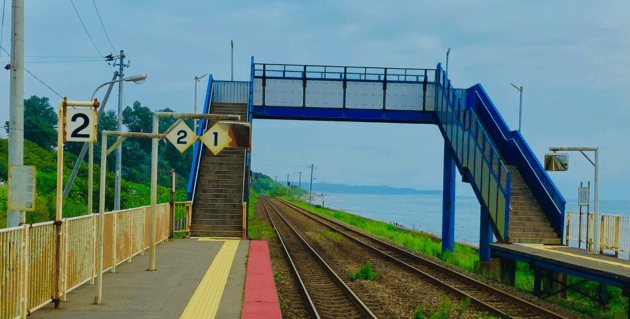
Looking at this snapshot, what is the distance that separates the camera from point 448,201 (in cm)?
2638

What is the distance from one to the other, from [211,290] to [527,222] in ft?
39.1

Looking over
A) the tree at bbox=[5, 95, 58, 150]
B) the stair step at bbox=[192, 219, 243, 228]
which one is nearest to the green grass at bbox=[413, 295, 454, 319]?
the stair step at bbox=[192, 219, 243, 228]

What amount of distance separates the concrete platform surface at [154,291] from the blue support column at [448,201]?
463 inches

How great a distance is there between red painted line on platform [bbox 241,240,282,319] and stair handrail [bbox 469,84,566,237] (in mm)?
9571

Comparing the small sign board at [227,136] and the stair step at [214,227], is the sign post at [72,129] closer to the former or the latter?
the small sign board at [227,136]

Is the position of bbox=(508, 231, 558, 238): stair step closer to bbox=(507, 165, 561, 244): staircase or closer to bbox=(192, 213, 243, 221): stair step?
bbox=(507, 165, 561, 244): staircase

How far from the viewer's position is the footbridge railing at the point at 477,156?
18281 millimetres

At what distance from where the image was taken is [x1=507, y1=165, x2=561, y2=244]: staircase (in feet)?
59.6

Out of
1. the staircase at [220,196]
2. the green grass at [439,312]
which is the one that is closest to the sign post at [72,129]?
the green grass at [439,312]

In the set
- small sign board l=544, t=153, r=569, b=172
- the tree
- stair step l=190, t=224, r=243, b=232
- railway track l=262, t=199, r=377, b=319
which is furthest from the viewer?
the tree

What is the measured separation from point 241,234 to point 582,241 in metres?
12.5

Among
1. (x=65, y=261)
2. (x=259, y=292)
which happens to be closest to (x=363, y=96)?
(x=259, y=292)

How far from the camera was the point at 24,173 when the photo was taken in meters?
8.28

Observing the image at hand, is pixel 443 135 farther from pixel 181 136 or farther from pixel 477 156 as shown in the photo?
pixel 181 136
